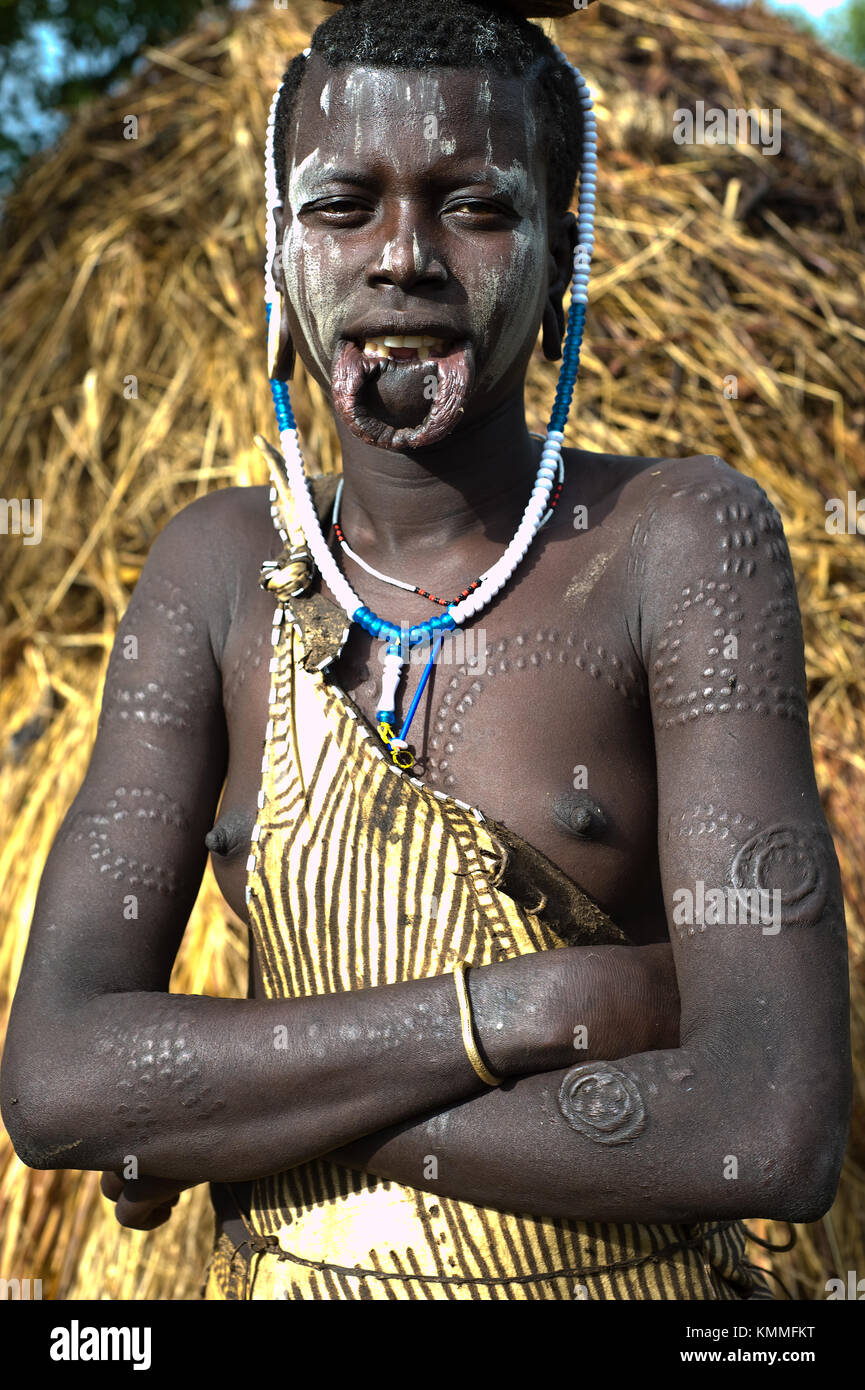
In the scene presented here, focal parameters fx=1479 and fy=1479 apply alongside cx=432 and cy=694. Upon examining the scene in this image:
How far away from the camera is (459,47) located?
2045 mm

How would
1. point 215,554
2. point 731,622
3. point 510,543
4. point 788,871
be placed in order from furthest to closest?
1. point 215,554
2. point 510,543
3. point 731,622
4. point 788,871

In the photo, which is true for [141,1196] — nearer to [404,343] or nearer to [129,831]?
[129,831]

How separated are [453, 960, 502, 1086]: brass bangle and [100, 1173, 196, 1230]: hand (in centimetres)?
46

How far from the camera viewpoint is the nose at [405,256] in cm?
195

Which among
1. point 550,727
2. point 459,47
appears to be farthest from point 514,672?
point 459,47

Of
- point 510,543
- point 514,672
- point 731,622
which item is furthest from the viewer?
point 510,543

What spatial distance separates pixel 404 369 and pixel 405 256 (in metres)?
0.15

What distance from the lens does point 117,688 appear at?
7.47 feet

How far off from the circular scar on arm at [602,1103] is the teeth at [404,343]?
97cm

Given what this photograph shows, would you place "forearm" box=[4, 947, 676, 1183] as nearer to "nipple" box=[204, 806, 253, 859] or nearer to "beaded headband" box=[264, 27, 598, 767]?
"nipple" box=[204, 806, 253, 859]

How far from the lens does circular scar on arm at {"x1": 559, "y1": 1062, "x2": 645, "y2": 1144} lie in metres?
1.79

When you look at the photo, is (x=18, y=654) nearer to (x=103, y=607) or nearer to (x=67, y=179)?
(x=103, y=607)

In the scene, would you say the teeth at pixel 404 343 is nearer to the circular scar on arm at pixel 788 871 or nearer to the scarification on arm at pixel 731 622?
the scarification on arm at pixel 731 622
